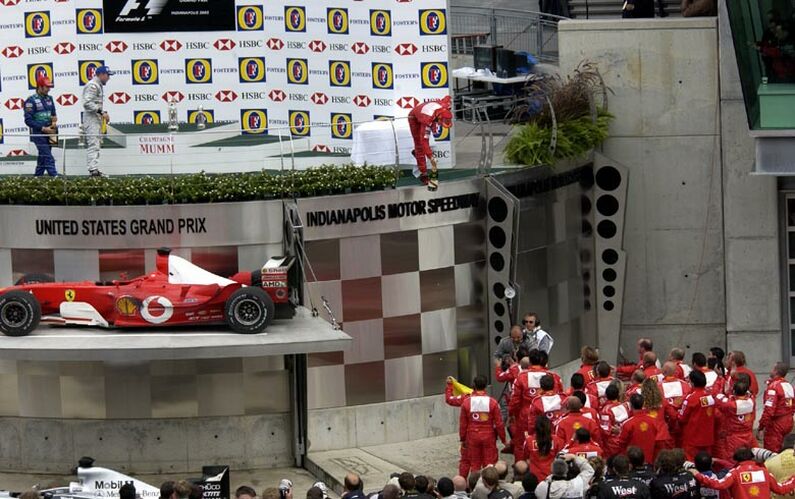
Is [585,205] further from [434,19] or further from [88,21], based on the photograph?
[88,21]

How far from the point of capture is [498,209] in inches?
1002

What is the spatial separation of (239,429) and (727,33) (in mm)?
9075

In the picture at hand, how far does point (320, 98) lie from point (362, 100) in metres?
0.65

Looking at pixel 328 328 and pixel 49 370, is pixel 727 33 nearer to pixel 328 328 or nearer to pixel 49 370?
pixel 328 328

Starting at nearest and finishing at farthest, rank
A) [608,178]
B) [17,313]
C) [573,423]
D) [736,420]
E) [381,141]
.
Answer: [573,423] < [736,420] < [17,313] < [381,141] < [608,178]

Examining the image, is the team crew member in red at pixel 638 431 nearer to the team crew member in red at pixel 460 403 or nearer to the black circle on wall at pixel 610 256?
the team crew member in red at pixel 460 403

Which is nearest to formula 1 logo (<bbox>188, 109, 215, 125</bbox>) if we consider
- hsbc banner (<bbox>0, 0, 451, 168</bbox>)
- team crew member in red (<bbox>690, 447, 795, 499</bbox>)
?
hsbc banner (<bbox>0, 0, 451, 168</bbox>)

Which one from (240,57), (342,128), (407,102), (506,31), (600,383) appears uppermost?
(506,31)

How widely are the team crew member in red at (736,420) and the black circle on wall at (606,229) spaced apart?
5324 mm

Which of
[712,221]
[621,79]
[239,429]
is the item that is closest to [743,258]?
[712,221]

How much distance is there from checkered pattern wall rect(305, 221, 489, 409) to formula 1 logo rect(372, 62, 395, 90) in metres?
3.44

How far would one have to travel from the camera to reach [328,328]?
905 inches

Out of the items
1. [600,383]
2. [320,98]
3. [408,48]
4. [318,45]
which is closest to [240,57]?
[318,45]

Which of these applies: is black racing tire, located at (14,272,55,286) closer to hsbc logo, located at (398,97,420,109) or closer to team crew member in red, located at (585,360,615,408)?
hsbc logo, located at (398,97,420,109)
